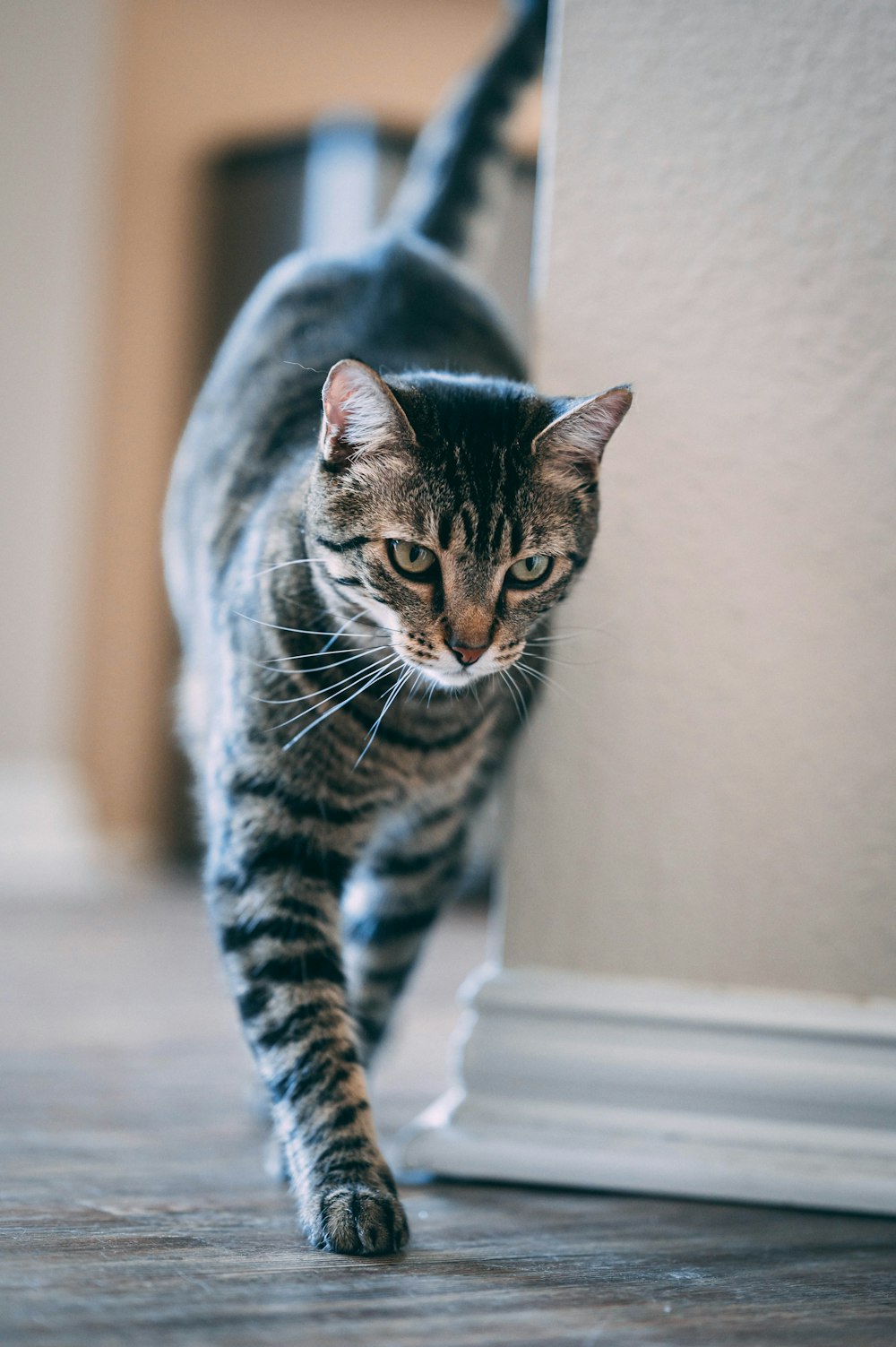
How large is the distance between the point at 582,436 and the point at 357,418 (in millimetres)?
176

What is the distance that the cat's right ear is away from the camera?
0.94 meters

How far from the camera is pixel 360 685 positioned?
106cm

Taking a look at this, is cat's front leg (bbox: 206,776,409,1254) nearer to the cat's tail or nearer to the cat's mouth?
the cat's mouth

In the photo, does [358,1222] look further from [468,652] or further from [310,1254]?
[468,652]

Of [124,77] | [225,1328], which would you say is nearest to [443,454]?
[225,1328]

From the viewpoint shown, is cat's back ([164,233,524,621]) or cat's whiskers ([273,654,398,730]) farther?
cat's back ([164,233,524,621])

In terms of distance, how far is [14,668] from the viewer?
10.4 feet

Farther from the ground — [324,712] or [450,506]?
[450,506]

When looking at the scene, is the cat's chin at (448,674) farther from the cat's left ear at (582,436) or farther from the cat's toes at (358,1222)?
the cat's toes at (358,1222)

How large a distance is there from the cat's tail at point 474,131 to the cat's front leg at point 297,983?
88 cm

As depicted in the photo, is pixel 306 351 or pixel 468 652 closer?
pixel 468 652

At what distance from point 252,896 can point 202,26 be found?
9.93ft

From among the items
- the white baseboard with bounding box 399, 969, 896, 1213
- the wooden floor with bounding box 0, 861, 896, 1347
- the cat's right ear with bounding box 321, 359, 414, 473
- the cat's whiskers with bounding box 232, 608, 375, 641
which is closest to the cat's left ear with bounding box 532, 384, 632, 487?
the cat's right ear with bounding box 321, 359, 414, 473

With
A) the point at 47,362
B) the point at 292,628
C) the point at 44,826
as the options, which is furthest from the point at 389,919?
the point at 47,362
